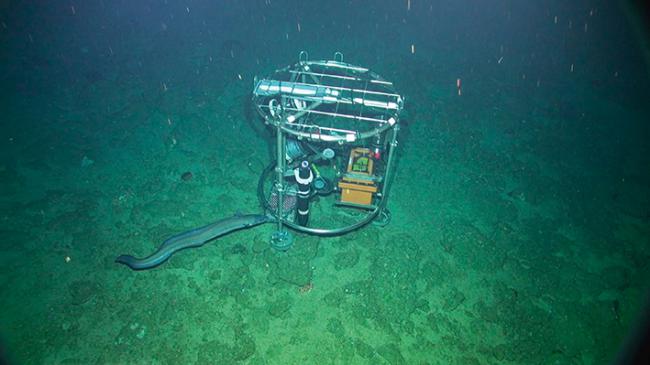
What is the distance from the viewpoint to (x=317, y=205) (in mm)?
6184

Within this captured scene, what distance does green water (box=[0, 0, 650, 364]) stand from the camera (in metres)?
4.66

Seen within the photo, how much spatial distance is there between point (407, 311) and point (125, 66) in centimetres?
817

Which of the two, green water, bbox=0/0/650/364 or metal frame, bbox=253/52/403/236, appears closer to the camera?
metal frame, bbox=253/52/403/236

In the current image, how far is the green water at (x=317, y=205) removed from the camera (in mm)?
4656

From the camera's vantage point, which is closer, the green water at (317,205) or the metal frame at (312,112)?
the metal frame at (312,112)

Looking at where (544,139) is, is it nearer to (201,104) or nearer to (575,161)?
(575,161)

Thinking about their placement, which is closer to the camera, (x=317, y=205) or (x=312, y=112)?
(x=312, y=112)

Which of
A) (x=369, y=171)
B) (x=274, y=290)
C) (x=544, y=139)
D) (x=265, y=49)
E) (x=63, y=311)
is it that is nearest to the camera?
(x=63, y=311)

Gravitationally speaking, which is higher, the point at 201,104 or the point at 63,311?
the point at 201,104

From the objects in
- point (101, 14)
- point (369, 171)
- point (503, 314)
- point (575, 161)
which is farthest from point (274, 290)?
point (101, 14)

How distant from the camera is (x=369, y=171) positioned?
5453 millimetres

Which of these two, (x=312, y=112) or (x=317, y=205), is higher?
(x=312, y=112)

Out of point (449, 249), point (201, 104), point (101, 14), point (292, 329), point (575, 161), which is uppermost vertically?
point (101, 14)

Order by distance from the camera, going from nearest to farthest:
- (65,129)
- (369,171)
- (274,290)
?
(274,290), (369,171), (65,129)
